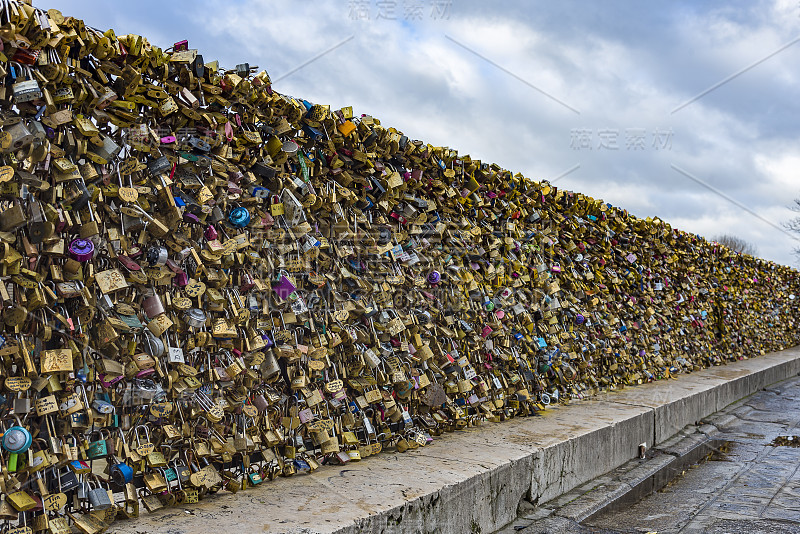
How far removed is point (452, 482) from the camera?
9.66 feet

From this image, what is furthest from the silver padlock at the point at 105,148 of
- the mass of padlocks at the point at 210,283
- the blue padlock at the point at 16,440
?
the blue padlock at the point at 16,440

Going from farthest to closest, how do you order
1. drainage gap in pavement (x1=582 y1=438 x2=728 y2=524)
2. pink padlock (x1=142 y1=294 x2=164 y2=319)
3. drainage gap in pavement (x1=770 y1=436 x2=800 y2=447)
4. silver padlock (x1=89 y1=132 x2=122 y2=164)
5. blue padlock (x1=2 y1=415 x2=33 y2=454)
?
drainage gap in pavement (x1=770 y1=436 x2=800 y2=447) → drainage gap in pavement (x1=582 y1=438 x2=728 y2=524) → pink padlock (x1=142 y1=294 x2=164 y2=319) → silver padlock (x1=89 y1=132 x2=122 y2=164) → blue padlock (x1=2 y1=415 x2=33 y2=454)

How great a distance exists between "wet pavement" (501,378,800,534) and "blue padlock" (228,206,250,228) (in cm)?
213

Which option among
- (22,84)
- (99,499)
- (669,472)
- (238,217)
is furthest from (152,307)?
(669,472)

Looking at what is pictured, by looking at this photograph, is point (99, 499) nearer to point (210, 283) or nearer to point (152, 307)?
point (152, 307)

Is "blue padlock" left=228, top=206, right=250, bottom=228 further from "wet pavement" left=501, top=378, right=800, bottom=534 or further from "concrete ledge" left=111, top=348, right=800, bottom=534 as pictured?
"wet pavement" left=501, top=378, right=800, bottom=534

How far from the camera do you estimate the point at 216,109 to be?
9.10 feet

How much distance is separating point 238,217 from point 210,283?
32cm

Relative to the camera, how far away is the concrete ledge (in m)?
2.38

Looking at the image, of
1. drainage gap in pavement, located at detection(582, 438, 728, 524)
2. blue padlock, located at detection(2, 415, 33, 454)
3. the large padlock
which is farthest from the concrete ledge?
the large padlock

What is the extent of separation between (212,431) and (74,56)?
1549 mm

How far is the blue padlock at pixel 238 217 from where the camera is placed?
9.19 ft

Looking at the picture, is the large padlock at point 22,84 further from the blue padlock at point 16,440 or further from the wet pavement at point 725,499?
the wet pavement at point 725,499

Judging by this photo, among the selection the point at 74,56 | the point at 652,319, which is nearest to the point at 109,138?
the point at 74,56
